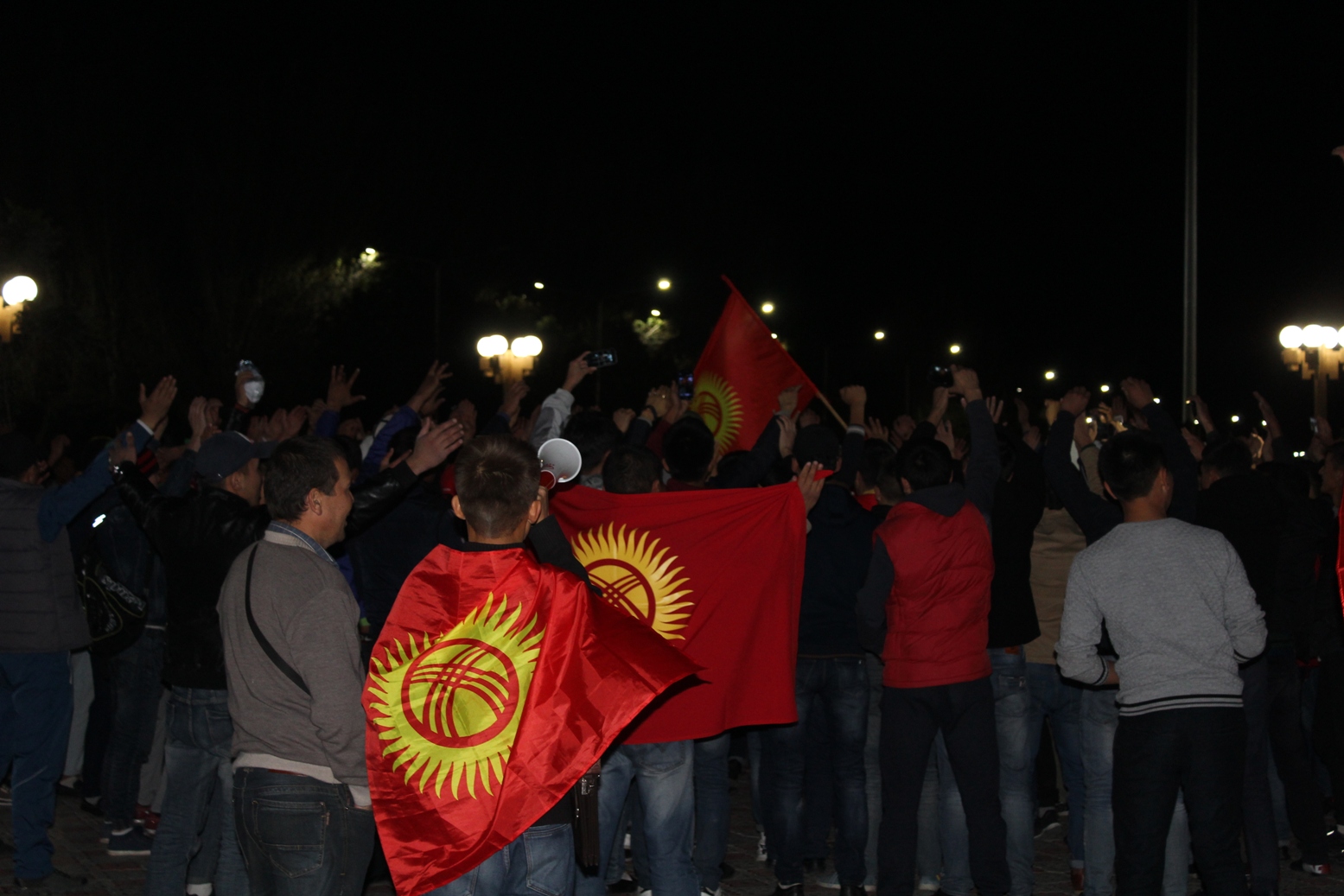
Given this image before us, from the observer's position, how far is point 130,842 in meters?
7.67

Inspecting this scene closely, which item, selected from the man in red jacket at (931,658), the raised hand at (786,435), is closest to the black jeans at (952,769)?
the man in red jacket at (931,658)

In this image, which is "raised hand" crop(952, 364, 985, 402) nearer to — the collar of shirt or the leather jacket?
the leather jacket

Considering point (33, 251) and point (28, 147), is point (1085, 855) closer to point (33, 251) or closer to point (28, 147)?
point (33, 251)

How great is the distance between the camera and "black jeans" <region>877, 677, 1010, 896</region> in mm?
6199

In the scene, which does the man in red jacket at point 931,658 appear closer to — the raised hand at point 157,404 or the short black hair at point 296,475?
the short black hair at point 296,475

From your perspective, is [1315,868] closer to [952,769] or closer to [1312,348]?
[952,769]

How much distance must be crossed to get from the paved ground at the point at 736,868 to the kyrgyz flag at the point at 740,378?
3.73 meters

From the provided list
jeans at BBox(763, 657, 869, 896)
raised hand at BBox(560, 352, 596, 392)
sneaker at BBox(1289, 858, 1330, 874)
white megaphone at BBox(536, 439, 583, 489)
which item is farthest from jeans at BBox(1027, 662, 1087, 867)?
white megaphone at BBox(536, 439, 583, 489)

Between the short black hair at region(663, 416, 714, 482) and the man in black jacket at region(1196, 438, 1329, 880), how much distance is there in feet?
9.09

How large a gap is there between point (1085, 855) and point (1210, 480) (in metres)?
2.26

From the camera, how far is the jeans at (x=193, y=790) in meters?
5.37

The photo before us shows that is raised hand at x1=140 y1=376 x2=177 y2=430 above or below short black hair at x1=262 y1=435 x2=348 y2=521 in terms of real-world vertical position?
above

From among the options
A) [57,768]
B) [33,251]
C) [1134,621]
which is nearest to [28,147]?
[33,251]

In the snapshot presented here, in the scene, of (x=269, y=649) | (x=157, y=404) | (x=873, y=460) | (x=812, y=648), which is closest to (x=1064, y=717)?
(x=812, y=648)
